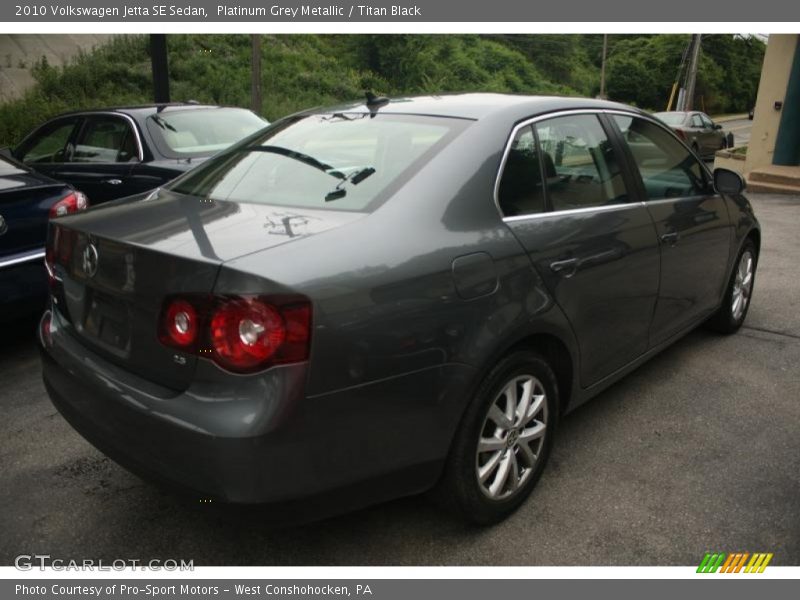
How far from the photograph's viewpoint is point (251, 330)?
6.21 feet

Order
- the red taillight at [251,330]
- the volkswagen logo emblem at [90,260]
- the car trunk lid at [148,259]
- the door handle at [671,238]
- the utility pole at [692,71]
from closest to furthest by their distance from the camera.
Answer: the red taillight at [251,330] < the car trunk lid at [148,259] < the volkswagen logo emblem at [90,260] < the door handle at [671,238] < the utility pole at [692,71]

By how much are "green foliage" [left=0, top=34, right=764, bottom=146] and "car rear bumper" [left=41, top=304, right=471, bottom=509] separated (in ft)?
7.67

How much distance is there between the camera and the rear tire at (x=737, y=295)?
4363 millimetres

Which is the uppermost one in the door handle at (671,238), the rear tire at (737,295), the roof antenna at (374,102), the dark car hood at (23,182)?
the roof antenna at (374,102)

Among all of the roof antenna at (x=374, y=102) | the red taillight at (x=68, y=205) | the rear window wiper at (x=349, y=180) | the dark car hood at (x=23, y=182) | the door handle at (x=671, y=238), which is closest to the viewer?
the rear window wiper at (x=349, y=180)

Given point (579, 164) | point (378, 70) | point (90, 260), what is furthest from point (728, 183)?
point (378, 70)

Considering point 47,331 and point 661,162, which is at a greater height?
point 661,162

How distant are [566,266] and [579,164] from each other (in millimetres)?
594

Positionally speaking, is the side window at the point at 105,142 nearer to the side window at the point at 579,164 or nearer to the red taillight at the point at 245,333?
the side window at the point at 579,164

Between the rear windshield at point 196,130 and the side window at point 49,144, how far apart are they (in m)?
1.07

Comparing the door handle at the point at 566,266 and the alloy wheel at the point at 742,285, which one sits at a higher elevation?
the door handle at the point at 566,266

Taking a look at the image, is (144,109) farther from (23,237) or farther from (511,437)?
(511,437)

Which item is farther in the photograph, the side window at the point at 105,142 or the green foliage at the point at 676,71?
the green foliage at the point at 676,71

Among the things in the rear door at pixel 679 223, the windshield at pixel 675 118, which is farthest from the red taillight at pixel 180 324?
the windshield at pixel 675 118
